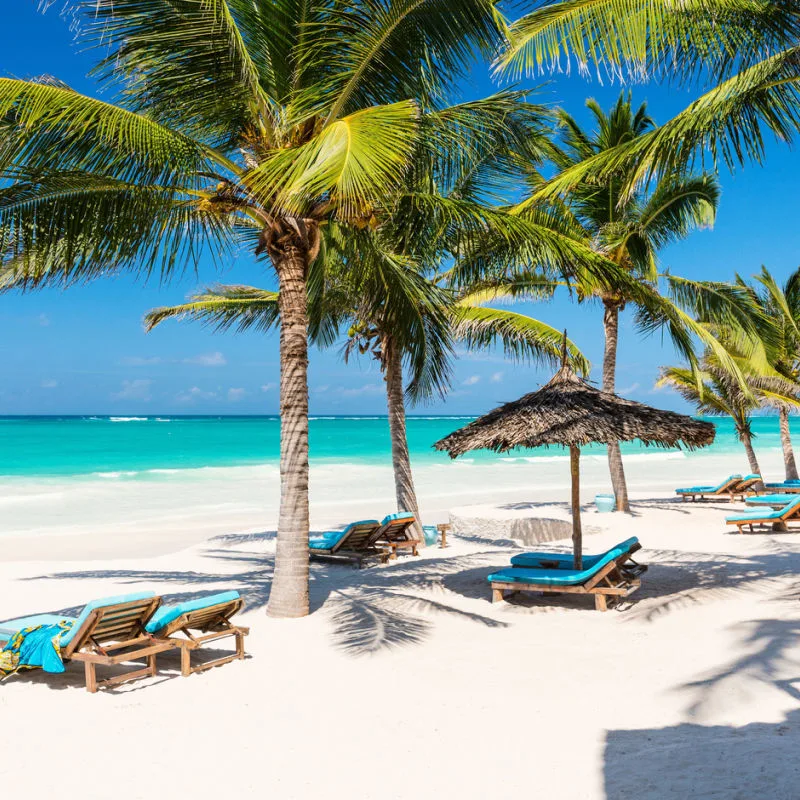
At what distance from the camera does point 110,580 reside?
966 cm

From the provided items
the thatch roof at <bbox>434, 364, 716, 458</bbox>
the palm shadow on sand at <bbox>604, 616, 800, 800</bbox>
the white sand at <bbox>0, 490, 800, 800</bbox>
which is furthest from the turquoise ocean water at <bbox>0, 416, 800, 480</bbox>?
the palm shadow on sand at <bbox>604, 616, 800, 800</bbox>

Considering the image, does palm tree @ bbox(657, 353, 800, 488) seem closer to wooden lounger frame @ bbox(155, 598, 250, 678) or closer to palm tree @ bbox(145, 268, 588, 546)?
palm tree @ bbox(145, 268, 588, 546)

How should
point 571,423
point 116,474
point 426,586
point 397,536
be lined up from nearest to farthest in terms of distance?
point 571,423 → point 426,586 → point 397,536 → point 116,474

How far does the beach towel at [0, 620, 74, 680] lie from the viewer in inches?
208

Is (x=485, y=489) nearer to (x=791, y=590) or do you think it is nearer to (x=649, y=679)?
(x=791, y=590)

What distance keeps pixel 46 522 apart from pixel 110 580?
38.7 feet

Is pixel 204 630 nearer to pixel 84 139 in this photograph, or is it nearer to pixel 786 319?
pixel 84 139

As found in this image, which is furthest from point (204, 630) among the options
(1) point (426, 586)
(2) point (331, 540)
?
(2) point (331, 540)

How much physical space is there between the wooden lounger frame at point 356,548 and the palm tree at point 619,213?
5324 mm

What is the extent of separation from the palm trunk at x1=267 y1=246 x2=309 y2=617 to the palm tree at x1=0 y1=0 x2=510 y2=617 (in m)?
0.01

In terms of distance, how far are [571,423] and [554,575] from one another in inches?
61.2

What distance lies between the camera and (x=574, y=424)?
7.32 meters

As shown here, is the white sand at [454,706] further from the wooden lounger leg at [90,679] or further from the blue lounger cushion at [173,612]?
the blue lounger cushion at [173,612]

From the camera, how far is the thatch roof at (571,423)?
7.29 meters
